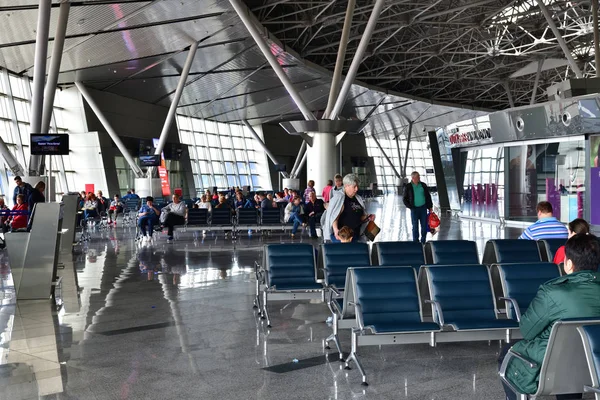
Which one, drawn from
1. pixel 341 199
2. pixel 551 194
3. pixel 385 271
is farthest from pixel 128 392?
pixel 551 194

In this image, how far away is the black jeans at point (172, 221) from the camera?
19.9 meters

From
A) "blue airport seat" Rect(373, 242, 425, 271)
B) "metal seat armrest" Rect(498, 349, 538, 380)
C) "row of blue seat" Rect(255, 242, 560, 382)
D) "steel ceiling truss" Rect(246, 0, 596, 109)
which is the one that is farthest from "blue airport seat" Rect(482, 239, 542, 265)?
"steel ceiling truss" Rect(246, 0, 596, 109)

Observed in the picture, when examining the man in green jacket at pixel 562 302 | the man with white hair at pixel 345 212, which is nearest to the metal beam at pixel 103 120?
the man with white hair at pixel 345 212

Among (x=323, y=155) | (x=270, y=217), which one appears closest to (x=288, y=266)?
(x=270, y=217)

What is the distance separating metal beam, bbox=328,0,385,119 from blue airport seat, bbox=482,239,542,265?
42.7 feet

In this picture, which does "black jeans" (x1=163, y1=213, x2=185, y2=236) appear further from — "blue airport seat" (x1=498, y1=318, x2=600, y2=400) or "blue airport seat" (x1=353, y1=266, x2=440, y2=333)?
"blue airport seat" (x1=498, y1=318, x2=600, y2=400)

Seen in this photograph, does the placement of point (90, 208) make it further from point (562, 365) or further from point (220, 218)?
point (562, 365)

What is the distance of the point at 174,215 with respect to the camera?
20016 millimetres

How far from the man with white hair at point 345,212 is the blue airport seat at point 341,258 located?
105 centimetres

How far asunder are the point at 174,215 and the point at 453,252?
12.6 m

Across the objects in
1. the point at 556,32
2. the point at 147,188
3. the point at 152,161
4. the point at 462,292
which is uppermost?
the point at 556,32

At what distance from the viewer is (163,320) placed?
837 centimetres

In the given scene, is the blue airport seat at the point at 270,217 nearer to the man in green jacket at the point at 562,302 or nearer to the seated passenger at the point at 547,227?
the seated passenger at the point at 547,227

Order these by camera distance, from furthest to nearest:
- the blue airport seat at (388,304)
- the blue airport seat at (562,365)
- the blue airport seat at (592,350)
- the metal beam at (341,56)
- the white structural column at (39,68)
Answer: the metal beam at (341,56)
the white structural column at (39,68)
the blue airport seat at (388,304)
the blue airport seat at (562,365)
the blue airport seat at (592,350)
